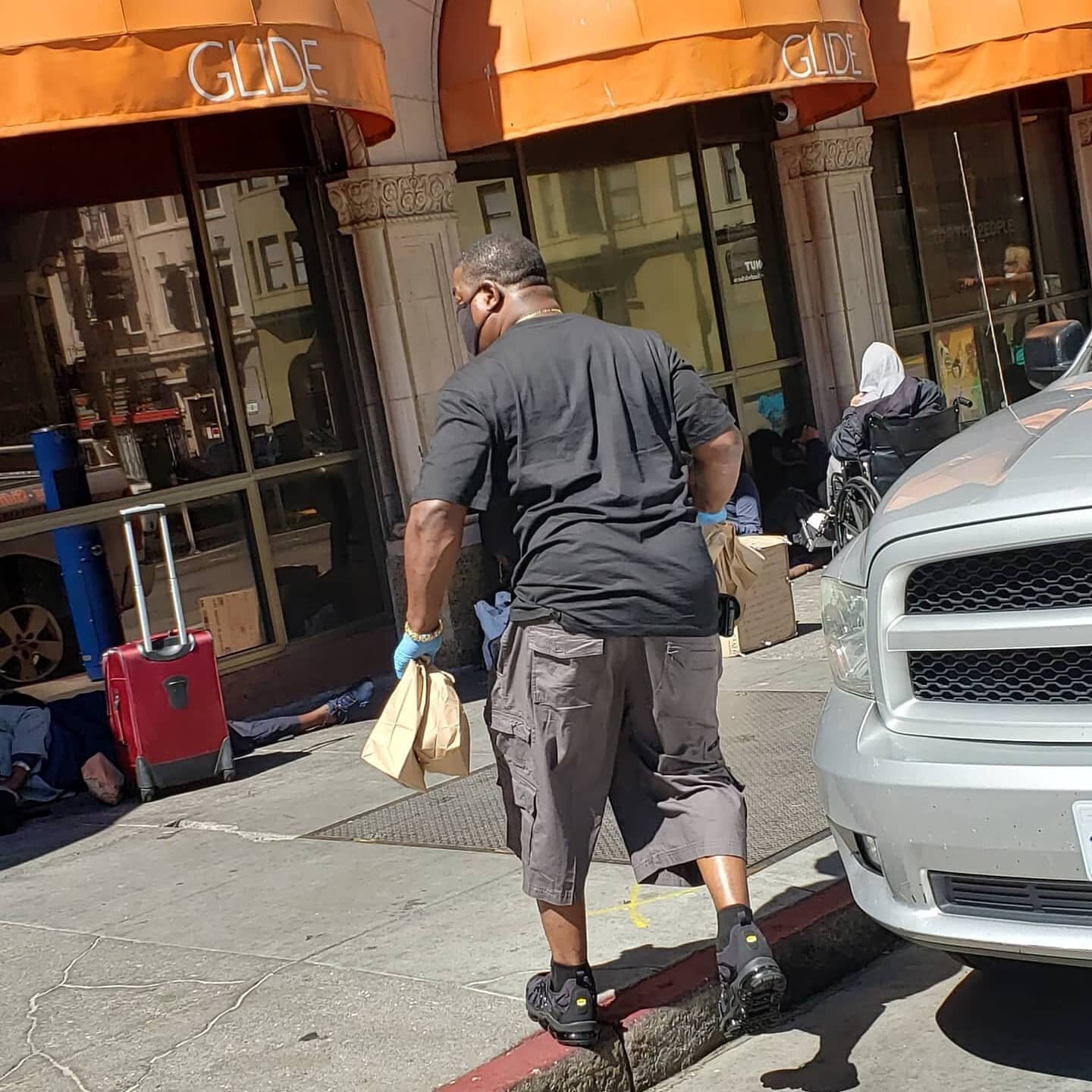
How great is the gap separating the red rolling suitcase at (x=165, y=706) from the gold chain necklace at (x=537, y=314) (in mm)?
3889

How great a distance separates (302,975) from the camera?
4.70 m

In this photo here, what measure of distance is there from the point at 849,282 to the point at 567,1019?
9.37m

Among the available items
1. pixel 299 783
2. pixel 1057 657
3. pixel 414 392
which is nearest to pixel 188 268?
pixel 414 392

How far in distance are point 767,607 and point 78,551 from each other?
3765mm

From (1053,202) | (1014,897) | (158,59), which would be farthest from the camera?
(1053,202)

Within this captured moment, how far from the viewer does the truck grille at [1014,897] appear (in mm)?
3379

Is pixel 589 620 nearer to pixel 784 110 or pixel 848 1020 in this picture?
pixel 848 1020

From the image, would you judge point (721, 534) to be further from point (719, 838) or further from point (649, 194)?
point (649, 194)

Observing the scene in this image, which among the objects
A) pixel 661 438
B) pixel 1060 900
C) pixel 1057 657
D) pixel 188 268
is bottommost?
pixel 1060 900

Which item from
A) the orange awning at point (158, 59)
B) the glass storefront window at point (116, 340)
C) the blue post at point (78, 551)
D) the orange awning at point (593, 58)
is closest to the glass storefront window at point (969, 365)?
the orange awning at point (593, 58)

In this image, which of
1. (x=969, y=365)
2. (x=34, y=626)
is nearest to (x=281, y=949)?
(x=34, y=626)

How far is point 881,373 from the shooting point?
9734mm

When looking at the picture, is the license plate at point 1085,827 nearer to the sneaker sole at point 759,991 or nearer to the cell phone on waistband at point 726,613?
the sneaker sole at point 759,991

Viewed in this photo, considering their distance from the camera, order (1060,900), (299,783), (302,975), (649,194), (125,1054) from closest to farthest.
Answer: (1060,900) < (125,1054) < (302,975) < (299,783) < (649,194)
